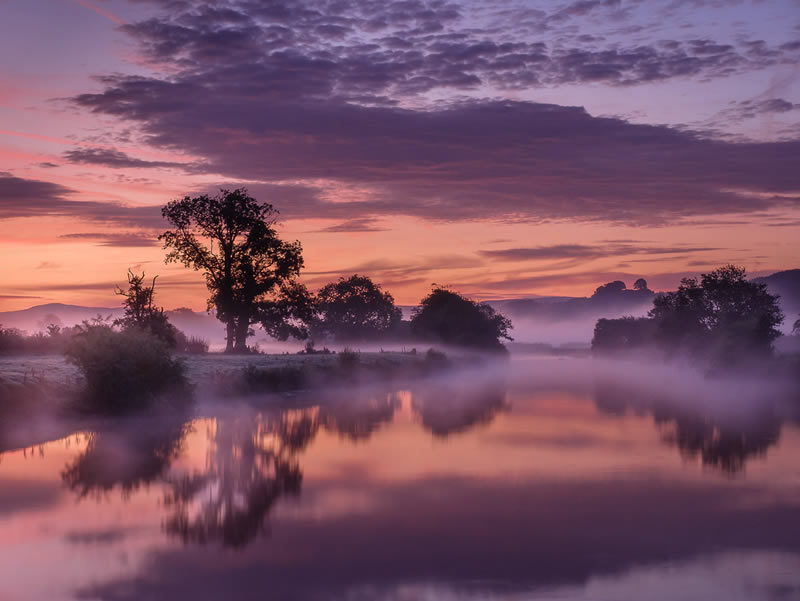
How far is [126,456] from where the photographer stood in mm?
27516

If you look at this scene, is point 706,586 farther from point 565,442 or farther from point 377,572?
point 565,442

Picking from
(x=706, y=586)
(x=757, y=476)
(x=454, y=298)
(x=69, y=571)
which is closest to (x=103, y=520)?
(x=69, y=571)

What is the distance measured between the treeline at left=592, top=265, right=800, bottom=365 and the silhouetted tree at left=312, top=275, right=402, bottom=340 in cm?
4756

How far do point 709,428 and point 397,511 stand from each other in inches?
953

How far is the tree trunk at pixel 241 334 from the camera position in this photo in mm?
73269

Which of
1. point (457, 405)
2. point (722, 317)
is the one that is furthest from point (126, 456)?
point (722, 317)

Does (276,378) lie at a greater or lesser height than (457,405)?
greater

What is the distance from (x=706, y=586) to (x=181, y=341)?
62.0m

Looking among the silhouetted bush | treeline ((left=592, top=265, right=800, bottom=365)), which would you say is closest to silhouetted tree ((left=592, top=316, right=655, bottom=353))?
treeline ((left=592, top=265, right=800, bottom=365))

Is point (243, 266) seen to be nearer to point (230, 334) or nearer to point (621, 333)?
point (230, 334)

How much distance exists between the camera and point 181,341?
7081 centimetres

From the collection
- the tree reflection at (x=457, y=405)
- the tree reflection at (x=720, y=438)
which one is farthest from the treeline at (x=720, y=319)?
the tree reflection at (x=720, y=438)

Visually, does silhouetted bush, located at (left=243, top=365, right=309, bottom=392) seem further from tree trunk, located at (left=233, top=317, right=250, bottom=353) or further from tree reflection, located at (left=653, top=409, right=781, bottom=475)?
tree reflection, located at (left=653, top=409, right=781, bottom=475)

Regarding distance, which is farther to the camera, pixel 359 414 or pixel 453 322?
pixel 453 322
